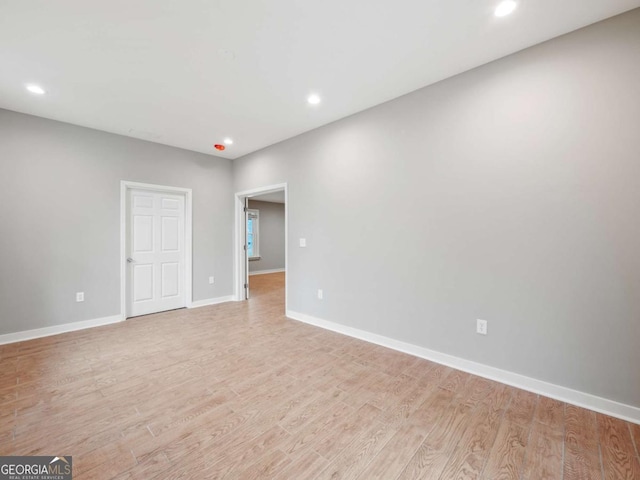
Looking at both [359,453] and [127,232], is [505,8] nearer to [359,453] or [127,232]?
[359,453]

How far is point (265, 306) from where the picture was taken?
4727 millimetres

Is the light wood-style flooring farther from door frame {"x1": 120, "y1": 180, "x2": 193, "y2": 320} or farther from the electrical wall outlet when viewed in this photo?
door frame {"x1": 120, "y1": 180, "x2": 193, "y2": 320}

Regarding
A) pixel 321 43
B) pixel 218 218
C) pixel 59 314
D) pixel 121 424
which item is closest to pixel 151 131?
pixel 218 218

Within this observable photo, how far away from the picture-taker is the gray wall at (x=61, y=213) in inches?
124

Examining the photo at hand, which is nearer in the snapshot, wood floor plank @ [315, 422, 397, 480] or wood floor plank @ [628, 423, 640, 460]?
wood floor plank @ [315, 422, 397, 480]

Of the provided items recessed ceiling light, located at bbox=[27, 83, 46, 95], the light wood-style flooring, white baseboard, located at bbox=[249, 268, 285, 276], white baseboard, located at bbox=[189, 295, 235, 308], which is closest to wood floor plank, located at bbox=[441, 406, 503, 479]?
the light wood-style flooring

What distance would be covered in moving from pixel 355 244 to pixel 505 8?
92.3 inches

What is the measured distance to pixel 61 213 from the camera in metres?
3.45

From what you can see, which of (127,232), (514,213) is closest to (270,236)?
(127,232)

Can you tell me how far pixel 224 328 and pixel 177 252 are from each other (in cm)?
179

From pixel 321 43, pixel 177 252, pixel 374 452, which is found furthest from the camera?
pixel 177 252

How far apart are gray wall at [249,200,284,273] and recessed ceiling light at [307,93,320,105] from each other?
5.76 metres

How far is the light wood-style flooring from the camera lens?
1.46 metres

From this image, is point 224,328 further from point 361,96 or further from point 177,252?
point 361,96
